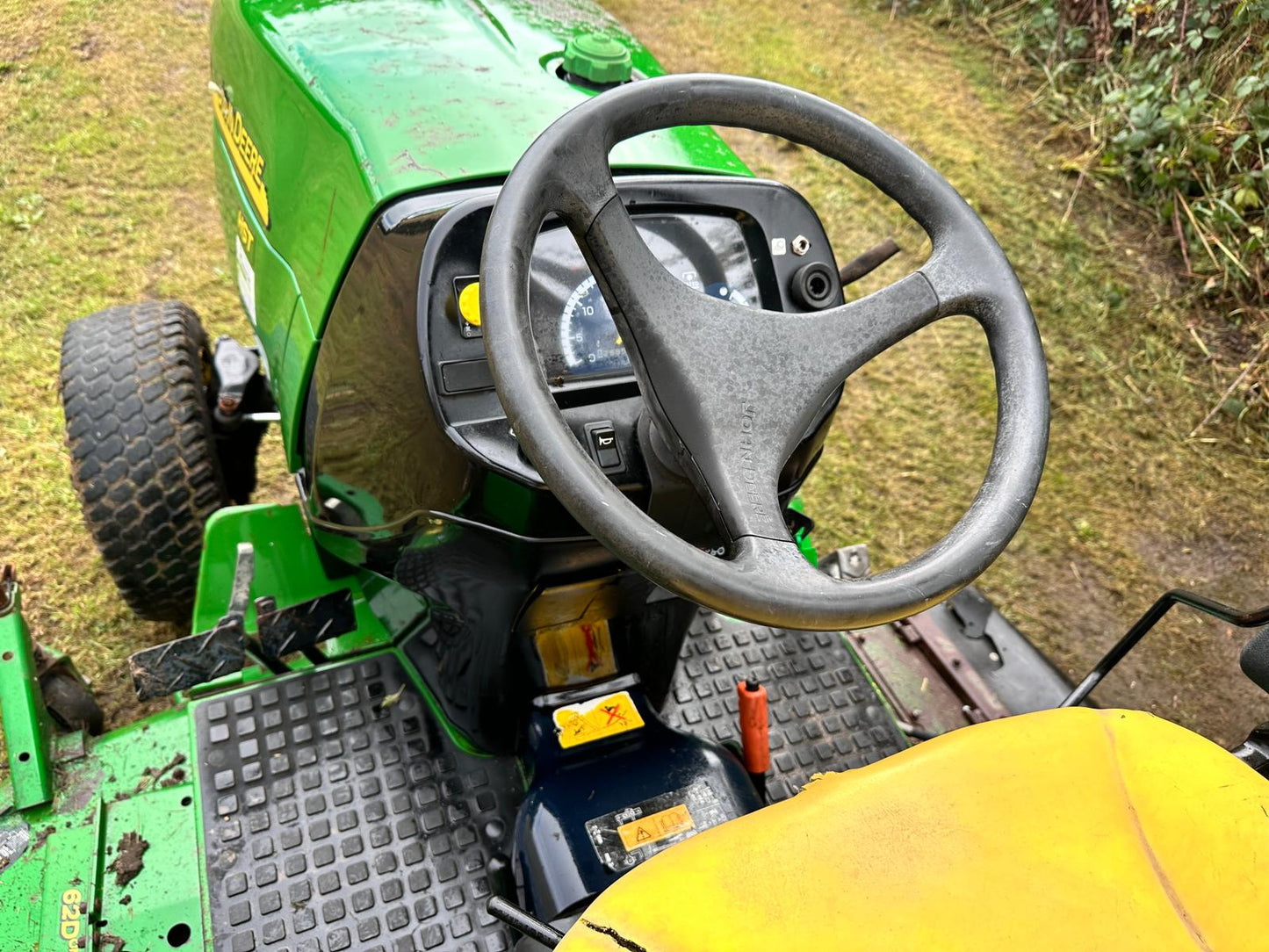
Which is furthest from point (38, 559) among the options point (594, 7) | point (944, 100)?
point (944, 100)

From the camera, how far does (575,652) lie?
144 cm

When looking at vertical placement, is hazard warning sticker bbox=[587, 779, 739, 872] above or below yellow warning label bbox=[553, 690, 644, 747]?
above

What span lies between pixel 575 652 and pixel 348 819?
0.41m

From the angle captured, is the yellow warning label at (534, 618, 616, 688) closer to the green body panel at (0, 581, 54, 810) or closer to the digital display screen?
the digital display screen

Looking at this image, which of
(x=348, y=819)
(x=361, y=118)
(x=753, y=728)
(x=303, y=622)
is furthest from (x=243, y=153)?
(x=753, y=728)

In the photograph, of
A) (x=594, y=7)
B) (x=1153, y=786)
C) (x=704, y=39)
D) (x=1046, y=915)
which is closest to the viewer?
(x=1046, y=915)

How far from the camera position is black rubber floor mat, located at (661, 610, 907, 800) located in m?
1.67

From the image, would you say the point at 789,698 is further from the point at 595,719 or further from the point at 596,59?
the point at 596,59

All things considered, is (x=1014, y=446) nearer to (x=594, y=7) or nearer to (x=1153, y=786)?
(x=1153, y=786)

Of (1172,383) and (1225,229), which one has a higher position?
(1225,229)

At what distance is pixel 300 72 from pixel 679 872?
130cm

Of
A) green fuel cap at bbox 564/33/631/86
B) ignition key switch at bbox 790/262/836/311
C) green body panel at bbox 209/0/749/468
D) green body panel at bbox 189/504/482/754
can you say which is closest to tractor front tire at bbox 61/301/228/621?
green body panel at bbox 189/504/482/754

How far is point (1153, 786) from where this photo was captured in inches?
37.2

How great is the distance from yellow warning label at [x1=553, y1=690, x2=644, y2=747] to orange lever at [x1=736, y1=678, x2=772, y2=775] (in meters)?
0.16
